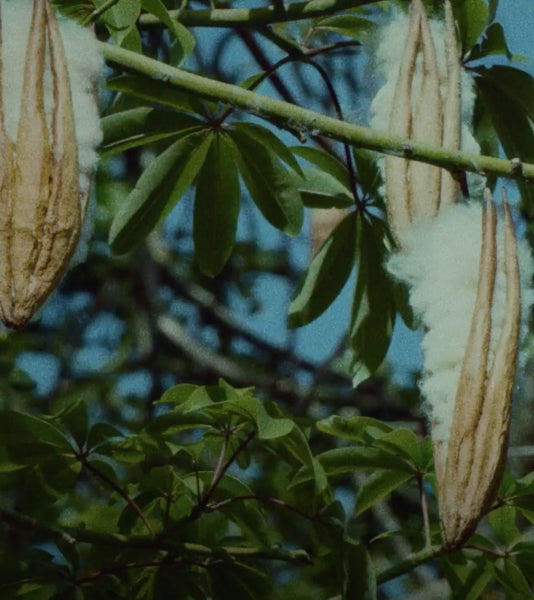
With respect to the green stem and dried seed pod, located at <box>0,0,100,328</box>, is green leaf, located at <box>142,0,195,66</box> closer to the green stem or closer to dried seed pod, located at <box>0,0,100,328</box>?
dried seed pod, located at <box>0,0,100,328</box>

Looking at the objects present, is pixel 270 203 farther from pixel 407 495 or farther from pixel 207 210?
pixel 407 495

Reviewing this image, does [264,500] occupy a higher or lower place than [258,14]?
lower

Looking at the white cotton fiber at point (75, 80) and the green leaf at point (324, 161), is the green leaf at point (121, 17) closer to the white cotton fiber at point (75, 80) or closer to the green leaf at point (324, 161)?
the white cotton fiber at point (75, 80)

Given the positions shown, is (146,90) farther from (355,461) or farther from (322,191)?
(355,461)

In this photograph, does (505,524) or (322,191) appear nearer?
(505,524)

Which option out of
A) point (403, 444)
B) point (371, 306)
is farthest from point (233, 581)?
point (371, 306)

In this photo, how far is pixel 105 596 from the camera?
1.07m

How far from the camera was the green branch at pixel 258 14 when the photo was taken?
1155 millimetres

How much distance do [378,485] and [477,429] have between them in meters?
0.39

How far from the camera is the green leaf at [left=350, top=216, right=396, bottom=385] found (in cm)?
126

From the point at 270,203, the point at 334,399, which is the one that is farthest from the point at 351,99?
the point at 270,203

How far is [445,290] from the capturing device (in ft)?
2.85

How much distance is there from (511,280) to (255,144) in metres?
0.45

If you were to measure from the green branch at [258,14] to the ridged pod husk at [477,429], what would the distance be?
46 cm
